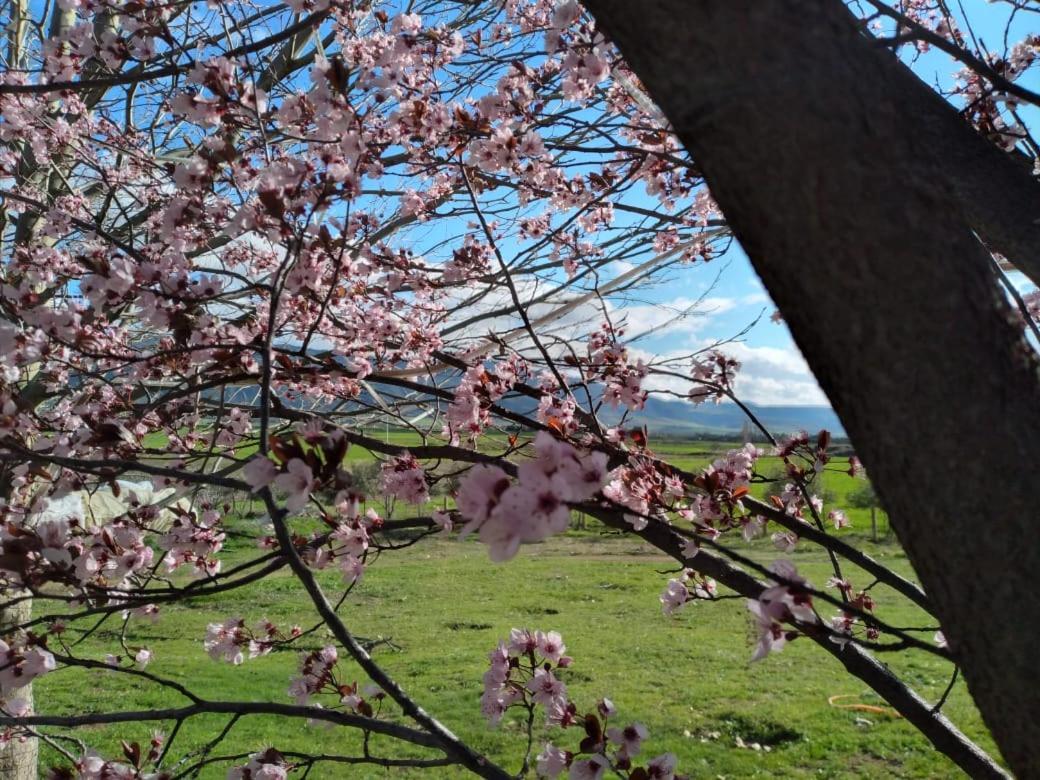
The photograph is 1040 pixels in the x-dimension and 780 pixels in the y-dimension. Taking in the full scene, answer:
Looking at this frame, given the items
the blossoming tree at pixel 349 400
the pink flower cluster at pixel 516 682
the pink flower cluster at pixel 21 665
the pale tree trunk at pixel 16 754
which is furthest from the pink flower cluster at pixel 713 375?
the pale tree trunk at pixel 16 754

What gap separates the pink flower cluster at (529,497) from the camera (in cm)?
88

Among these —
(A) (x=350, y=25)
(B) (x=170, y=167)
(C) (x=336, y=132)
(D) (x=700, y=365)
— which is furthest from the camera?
(B) (x=170, y=167)

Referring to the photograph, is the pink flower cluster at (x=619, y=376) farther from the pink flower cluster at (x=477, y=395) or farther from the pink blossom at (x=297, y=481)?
the pink blossom at (x=297, y=481)

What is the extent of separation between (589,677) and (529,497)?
10.2 m

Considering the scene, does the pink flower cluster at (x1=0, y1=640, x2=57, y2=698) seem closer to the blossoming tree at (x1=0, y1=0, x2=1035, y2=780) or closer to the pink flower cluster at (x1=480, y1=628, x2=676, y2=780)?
the blossoming tree at (x1=0, y1=0, x2=1035, y2=780)

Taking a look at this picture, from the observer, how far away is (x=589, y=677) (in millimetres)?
10273

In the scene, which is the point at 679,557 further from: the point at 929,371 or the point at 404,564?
the point at 404,564

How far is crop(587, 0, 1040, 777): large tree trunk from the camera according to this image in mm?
706

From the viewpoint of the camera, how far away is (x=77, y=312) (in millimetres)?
2277

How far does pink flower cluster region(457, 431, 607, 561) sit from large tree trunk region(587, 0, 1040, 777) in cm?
32

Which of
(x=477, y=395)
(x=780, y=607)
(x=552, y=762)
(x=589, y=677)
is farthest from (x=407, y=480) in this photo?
(x=589, y=677)

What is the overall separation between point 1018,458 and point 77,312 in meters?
2.48

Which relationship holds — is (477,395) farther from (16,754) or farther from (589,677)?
(589,677)

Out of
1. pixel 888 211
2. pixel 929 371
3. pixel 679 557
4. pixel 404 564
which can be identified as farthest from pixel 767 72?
pixel 404 564
